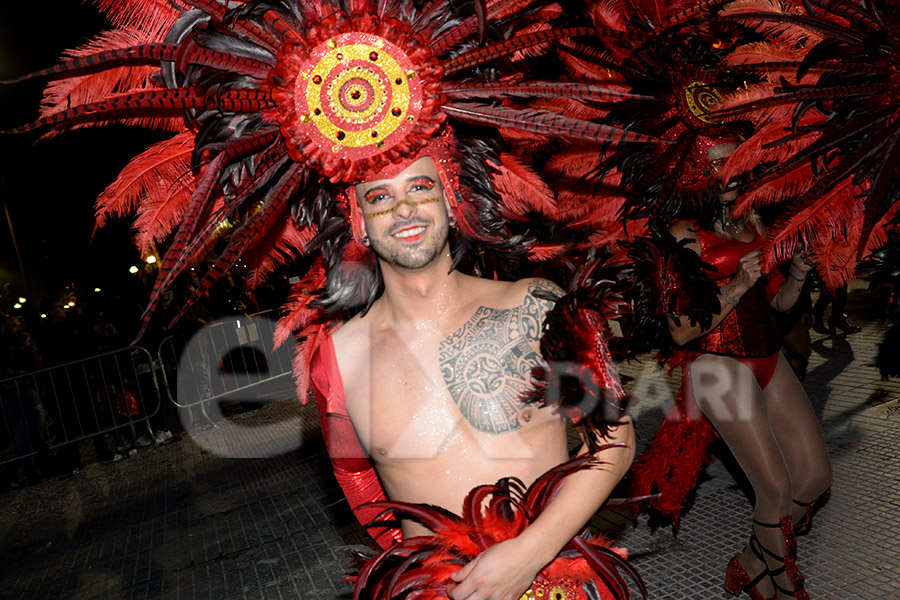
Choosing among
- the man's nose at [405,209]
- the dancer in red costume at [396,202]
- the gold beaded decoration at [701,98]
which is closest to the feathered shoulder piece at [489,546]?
the dancer in red costume at [396,202]

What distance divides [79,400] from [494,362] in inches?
296

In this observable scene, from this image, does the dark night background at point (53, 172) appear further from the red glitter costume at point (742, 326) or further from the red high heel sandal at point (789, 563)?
the red high heel sandal at point (789, 563)

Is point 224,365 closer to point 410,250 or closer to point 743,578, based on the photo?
point 743,578

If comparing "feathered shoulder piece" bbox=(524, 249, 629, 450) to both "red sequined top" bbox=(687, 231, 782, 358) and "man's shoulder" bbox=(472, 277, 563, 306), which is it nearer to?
"man's shoulder" bbox=(472, 277, 563, 306)

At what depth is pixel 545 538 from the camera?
1.82 meters

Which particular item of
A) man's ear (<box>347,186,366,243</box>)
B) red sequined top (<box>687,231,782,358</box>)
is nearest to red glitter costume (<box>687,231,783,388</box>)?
red sequined top (<box>687,231,782,358</box>)

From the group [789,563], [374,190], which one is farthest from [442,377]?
[789,563]

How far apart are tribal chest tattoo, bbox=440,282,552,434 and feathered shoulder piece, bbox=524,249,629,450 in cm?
7

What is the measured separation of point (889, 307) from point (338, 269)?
2.88 m

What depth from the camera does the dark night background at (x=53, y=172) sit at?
7.74 ft

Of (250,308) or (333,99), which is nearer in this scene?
(333,99)

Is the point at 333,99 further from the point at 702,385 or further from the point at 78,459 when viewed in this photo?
the point at 78,459

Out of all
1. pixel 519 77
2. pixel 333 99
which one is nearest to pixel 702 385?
pixel 519 77

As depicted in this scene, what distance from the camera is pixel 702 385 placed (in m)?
3.31
